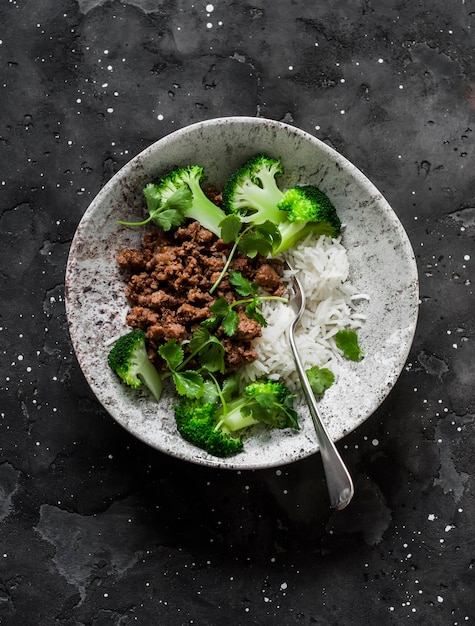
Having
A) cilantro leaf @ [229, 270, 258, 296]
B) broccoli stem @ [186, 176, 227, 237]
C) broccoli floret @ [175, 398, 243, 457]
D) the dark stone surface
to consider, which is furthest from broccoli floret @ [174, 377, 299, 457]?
broccoli stem @ [186, 176, 227, 237]

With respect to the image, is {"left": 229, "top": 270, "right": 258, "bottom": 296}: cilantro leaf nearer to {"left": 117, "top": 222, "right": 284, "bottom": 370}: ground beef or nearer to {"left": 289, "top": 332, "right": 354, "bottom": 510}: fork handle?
{"left": 117, "top": 222, "right": 284, "bottom": 370}: ground beef

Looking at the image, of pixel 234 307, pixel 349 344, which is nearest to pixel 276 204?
pixel 234 307

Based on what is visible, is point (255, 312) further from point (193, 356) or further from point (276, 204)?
point (276, 204)

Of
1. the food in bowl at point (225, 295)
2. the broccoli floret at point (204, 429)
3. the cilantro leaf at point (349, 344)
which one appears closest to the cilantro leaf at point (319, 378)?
the food in bowl at point (225, 295)

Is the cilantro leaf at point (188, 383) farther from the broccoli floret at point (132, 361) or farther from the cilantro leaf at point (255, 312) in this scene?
the cilantro leaf at point (255, 312)

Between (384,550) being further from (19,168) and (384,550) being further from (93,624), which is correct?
(19,168)
